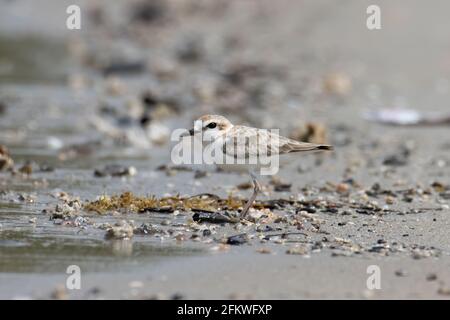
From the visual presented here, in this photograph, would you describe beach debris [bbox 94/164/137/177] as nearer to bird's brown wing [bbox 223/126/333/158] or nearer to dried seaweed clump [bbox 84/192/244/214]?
dried seaweed clump [bbox 84/192/244/214]

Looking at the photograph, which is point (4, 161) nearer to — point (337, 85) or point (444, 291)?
point (444, 291)

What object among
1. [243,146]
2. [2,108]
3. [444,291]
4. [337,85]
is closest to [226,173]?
[243,146]

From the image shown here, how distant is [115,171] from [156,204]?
179 cm

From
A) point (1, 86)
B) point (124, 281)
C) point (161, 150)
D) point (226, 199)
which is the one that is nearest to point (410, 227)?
point (226, 199)

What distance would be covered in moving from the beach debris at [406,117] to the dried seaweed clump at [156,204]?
15.5 ft

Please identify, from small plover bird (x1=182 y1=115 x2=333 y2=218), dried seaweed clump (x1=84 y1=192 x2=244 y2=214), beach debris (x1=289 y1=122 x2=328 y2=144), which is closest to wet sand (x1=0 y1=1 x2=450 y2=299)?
dried seaweed clump (x1=84 y1=192 x2=244 y2=214)

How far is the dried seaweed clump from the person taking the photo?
730 centimetres

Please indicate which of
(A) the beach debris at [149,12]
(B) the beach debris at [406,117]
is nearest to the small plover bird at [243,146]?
(B) the beach debris at [406,117]

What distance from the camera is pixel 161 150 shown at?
1070 cm

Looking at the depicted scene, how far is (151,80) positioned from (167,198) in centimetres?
846

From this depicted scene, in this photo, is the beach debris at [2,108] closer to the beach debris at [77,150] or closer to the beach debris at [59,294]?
the beach debris at [77,150]

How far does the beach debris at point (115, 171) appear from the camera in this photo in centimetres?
902

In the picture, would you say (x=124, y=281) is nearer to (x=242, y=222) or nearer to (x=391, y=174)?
(x=242, y=222)
